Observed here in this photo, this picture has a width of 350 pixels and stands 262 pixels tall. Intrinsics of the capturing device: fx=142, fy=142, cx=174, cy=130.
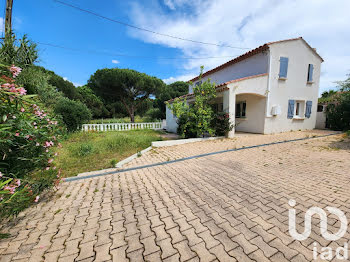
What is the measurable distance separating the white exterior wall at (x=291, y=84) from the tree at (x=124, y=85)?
1288 centimetres

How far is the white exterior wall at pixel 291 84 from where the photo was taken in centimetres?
948

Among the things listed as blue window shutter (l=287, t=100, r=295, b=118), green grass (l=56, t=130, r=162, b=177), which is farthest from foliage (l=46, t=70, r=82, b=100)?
blue window shutter (l=287, t=100, r=295, b=118)

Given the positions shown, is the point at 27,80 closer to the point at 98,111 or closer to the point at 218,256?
the point at 218,256

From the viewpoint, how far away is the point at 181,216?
2.19 m

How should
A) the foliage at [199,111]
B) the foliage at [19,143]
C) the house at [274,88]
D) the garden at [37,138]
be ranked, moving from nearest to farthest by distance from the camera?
the foliage at [19,143] < the garden at [37,138] < the foliage at [199,111] < the house at [274,88]

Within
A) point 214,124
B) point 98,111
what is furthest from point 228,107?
point 98,111

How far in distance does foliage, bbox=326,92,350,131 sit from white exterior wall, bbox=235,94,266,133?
6570 millimetres

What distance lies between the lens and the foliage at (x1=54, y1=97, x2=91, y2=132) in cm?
980

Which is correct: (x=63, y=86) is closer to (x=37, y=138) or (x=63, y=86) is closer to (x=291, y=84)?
(x=37, y=138)

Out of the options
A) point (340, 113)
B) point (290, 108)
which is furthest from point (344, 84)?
point (290, 108)

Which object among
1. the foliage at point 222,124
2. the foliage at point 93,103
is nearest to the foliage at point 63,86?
the foliage at point 93,103

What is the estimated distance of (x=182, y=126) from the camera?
8.72 m

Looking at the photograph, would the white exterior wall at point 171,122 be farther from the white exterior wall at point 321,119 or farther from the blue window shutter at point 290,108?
the white exterior wall at point 321,119

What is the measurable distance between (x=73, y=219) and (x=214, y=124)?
782 centimetres
